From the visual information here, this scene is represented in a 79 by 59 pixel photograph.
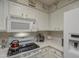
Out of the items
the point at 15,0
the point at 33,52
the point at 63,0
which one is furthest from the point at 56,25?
the point at 15,0

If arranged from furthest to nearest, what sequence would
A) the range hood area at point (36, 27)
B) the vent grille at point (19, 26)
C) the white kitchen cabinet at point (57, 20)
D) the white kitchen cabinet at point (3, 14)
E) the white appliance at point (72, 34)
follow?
the white kitchen cabinet at point (57, 20), the vent grille at point (19, 26), the white kitchen cabinet at point (3, 14), the range hood area at point (36, 27), the white appliance at point (72, 34)

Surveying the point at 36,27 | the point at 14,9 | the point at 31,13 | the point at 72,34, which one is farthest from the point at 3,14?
the point at 72,34

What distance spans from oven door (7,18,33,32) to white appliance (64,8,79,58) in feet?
3.10

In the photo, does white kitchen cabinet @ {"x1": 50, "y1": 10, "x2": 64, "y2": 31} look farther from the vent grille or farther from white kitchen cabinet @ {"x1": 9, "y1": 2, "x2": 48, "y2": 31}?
the vent grille

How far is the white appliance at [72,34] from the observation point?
0.99 m

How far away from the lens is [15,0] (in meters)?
1.42

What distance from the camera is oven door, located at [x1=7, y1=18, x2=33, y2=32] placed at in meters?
1.26

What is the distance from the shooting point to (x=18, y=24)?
1409mm

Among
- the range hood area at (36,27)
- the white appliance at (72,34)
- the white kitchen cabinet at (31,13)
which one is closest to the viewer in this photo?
the white appliance at (72,34)

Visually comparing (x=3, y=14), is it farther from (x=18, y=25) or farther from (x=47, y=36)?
(x=47, y=36)

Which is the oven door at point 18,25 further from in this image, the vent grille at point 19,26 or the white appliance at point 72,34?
the white appliance at point 72,34

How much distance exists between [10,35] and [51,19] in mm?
1455

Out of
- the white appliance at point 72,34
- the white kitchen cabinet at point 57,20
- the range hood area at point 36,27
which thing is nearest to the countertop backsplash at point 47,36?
the range hood area at point 36,27

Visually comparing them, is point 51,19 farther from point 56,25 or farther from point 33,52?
point 33,52
